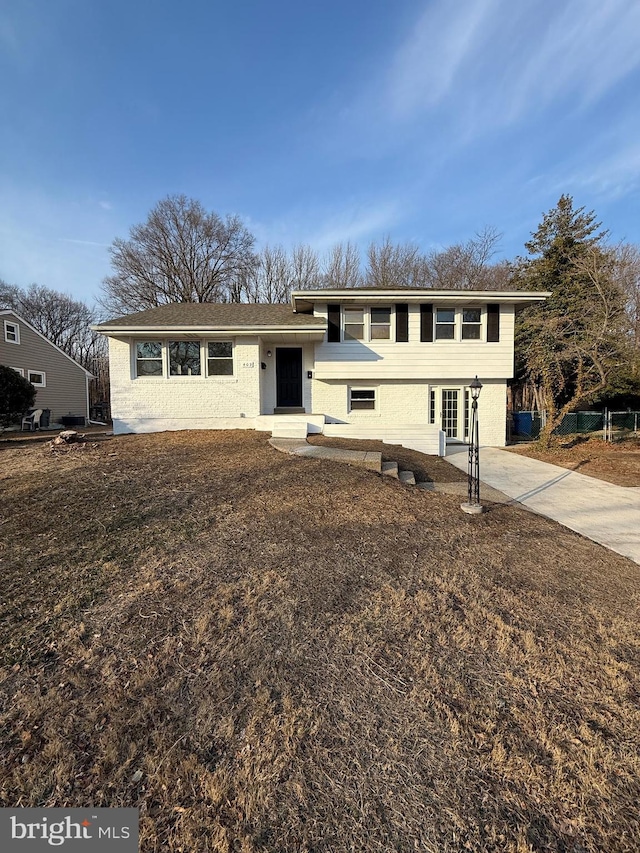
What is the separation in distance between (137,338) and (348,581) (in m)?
10.4

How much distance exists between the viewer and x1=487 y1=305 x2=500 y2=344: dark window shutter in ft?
40.1

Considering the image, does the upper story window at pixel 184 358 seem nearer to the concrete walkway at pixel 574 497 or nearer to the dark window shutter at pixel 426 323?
the dark window shutter at pixel 426 323

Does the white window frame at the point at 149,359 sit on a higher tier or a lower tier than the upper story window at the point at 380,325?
lower

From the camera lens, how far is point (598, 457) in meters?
11.0

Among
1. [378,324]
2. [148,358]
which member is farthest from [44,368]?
[378,324]

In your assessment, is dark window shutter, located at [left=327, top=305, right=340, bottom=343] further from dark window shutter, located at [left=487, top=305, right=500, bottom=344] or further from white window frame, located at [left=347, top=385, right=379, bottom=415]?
dark window shutter, located at [left=487, top=305, right=500, bottom=344]

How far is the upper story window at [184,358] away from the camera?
36.9 feet

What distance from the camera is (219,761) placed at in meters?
1.66

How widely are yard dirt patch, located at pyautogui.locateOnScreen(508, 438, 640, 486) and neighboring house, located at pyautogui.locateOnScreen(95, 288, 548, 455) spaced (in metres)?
1.84

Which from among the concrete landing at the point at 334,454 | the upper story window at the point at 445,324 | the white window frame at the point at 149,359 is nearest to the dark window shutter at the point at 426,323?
the upper story window at the point at 445,324

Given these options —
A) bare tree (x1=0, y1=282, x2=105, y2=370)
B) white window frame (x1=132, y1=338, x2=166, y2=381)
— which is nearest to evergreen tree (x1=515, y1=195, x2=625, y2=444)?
white window frame (x1=132, y1=338, x2=166, y2=381)

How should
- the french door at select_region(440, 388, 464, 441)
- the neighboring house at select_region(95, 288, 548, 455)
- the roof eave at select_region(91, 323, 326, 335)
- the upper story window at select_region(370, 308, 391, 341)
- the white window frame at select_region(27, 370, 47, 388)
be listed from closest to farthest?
the roof eave at select_region(91, 323, 326, 335), the neighboring house at select_region(95, 288, 548, 455), the upper story window at select_region(370, 308, 391, 341), the french door at select_region(440, 388, 464, 441), the white window frame at select_region(27, 370, 47, 388)

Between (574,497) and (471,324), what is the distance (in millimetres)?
7376

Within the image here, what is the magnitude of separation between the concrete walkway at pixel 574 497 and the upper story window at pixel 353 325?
16.1 feet
